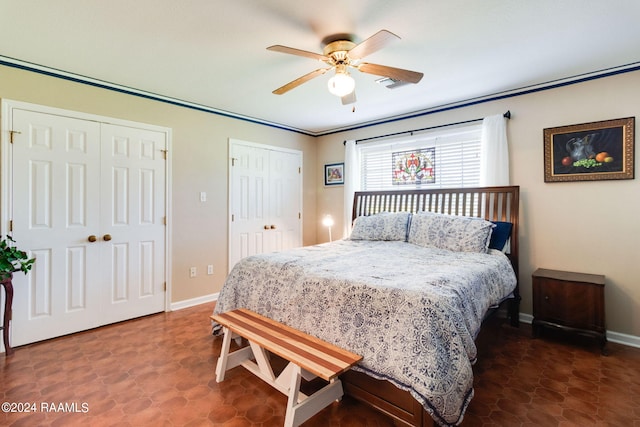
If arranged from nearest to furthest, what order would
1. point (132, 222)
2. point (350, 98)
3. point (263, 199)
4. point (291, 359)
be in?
point (291, 359)
point (350, 98)
point (132, 222)
point (263, 199)

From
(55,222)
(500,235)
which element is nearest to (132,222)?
(55,222)

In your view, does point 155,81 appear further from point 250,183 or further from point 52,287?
point 52,287

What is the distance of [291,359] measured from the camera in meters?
1.66

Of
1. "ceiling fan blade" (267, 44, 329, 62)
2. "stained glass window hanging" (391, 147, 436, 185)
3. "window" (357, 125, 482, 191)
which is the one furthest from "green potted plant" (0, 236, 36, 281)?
"stained glass window hanging" (391, 147, 436, 185)

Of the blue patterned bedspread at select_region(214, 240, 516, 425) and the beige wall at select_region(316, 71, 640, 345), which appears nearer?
the blue patterned bedspread at select_region(214, 240, 516, 425)

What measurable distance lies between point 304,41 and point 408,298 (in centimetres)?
193

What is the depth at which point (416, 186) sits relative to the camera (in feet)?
13.6

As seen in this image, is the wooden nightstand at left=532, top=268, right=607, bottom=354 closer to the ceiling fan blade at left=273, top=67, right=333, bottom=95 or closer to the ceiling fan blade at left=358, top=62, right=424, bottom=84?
the ceiling fan blade at left=358, top=62, right=424, bottom=84

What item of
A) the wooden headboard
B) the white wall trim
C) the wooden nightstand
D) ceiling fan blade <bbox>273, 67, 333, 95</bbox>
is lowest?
the white wall trim

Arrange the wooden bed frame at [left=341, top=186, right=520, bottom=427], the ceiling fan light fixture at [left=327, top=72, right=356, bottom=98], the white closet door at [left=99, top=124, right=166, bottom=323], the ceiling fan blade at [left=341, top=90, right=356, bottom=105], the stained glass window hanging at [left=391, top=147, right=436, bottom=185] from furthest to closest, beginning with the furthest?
1. the stained glass window hanging at [left=391, top=147, right=436, bottom=185]
2. the white closet door at [left=99, top=124, right=166, bottom=323]
3. the ceiling fan blade at [left=341, top=90, right=356, bottom=105]
4. the ceiling fan light fixture at [left=327, top=72, right=356, bottom=98]
5. the wooden bed frame at [left=341, top=186, right=520, bottom=427]

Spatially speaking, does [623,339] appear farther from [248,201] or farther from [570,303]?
[248,201]

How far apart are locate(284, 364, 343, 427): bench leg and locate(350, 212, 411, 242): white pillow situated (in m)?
2.09

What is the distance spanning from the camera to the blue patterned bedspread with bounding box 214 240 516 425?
5.02 ft

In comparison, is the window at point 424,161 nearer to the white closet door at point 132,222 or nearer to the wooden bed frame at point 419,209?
the wooden bed frame at point 419,209
